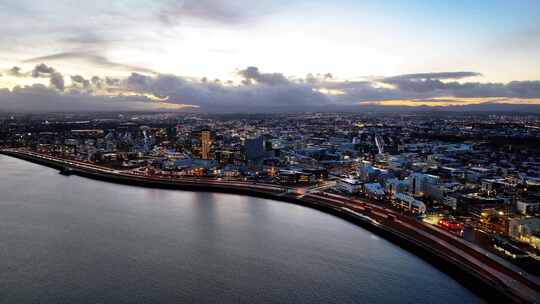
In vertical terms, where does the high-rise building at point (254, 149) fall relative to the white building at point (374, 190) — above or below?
above

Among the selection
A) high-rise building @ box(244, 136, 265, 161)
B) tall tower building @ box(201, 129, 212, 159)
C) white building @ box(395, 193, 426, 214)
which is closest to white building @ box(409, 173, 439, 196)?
white building @ box(395, 193, 426, 214)

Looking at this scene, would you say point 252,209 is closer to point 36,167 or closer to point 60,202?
point 60,202

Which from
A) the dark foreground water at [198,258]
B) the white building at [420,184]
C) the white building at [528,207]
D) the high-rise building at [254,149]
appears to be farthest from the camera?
the high-rise building at [254,149]

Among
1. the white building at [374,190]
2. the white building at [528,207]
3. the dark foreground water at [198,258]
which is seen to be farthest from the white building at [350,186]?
the white building at [528,207]

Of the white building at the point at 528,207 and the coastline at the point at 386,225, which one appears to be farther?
the white building at the point at 528,207

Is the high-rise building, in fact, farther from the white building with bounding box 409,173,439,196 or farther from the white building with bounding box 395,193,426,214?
the white building with bounding box 395,193,426,214

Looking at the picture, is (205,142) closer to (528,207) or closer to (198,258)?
(198,258)

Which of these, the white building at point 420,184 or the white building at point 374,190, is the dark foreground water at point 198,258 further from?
the white building at point 420,184

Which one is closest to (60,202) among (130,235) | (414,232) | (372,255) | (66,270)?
(130,235)
